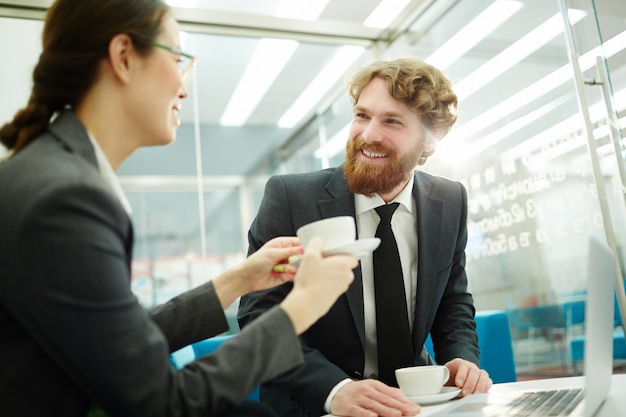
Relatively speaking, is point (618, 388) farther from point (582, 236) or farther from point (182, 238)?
point (182, 238)

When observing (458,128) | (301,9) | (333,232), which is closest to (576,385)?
(333,232)

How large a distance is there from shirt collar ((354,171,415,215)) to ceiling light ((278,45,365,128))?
10.8ft

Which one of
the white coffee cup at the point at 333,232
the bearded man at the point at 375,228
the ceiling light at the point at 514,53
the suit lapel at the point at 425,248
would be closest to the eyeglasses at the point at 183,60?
the white coffee cup at the point at 333,232

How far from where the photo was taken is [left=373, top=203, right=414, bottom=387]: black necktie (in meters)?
1.52

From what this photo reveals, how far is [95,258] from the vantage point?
0.71 m

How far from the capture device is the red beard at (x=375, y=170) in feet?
5.63

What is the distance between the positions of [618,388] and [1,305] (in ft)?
3.82

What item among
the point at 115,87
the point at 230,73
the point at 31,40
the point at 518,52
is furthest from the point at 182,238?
the point at 115,87

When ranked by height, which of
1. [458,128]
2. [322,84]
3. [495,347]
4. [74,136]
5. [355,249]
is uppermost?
[322,84]

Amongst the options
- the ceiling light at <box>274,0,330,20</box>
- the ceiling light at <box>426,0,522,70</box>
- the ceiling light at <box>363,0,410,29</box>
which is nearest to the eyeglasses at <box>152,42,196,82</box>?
the ceiling light at <box>426,0,522,70</box>

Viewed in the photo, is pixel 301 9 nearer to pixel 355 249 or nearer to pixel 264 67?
pixel 264 67

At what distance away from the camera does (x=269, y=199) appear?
1709 mm

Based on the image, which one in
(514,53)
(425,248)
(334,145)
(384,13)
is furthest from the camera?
(334,145)

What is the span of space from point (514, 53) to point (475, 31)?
0.48 meters
